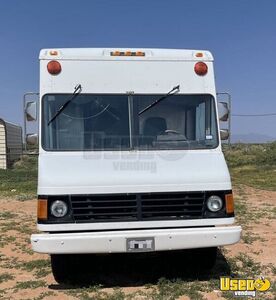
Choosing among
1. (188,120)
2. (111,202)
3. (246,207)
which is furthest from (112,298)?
(246,207)

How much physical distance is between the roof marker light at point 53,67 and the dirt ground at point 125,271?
2664 millimetres

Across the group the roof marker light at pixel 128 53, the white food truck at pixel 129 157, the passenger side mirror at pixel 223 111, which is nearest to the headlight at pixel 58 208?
the white food truck at pixel 129 157

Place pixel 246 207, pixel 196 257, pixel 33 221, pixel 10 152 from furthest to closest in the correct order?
pixel 10 152 → pixel 246 207 → pixel 33 221 → pixel 196 257

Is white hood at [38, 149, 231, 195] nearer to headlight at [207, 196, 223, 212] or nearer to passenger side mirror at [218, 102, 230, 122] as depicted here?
headlight at [207, 196, 223, 212]

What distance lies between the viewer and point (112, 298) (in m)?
5.37

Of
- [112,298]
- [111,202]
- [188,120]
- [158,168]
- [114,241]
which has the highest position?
[188,120]

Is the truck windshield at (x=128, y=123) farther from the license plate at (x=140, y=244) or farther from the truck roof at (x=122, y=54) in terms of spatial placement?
the license plate at (x=140, y=244)

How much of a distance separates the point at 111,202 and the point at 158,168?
27.6 inches

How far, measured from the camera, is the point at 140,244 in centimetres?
532

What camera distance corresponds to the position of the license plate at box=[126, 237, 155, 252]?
5.30 metres

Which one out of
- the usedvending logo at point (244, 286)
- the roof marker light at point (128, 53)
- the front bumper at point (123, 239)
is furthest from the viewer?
the roof marker light at point (128, 53)

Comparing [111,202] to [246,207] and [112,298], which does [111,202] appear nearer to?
[112,298]

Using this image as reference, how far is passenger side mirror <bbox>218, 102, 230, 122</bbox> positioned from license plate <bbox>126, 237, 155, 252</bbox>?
209 centimetres

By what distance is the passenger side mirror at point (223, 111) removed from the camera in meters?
6.48
